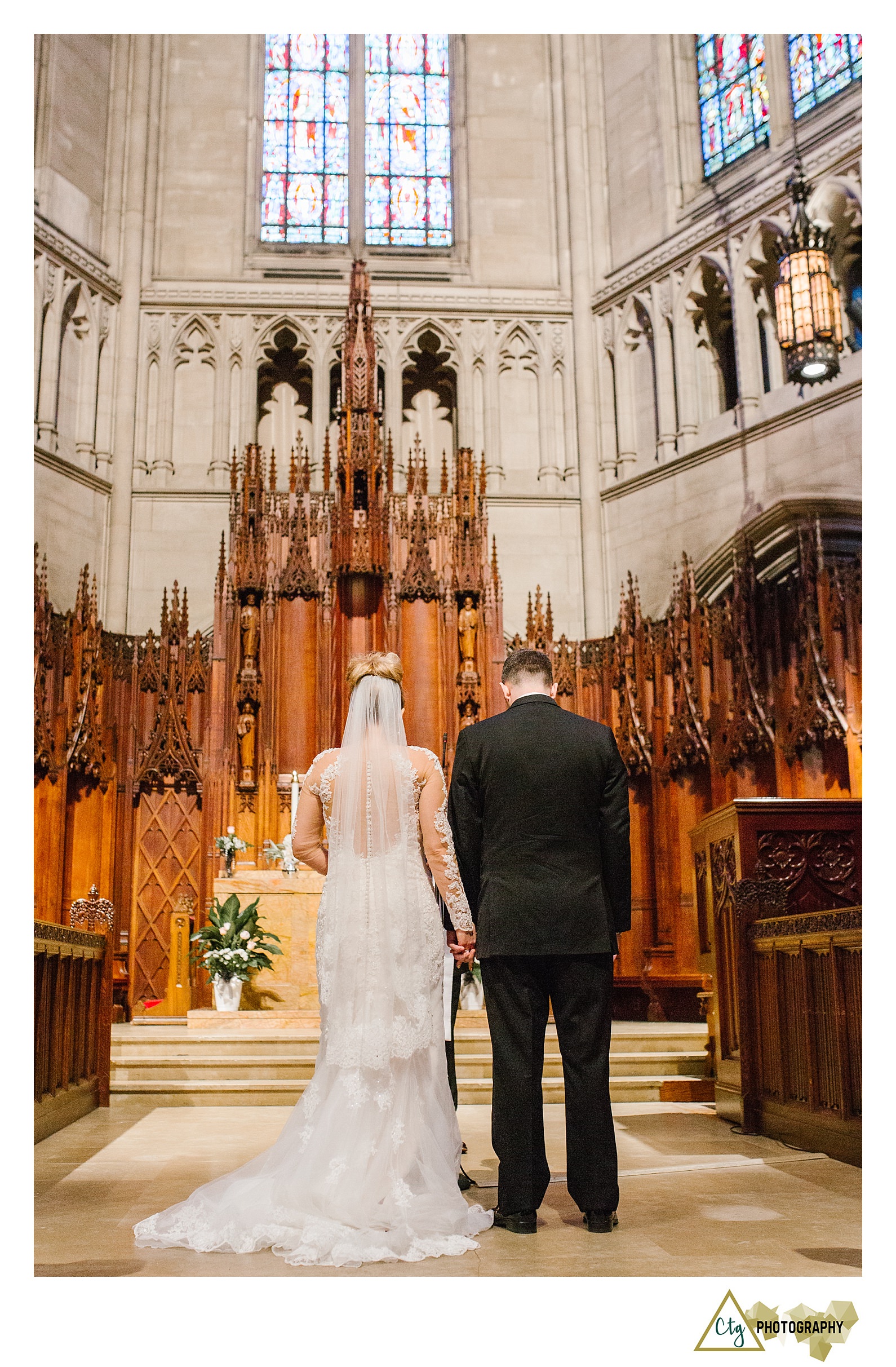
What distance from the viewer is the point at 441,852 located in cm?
360

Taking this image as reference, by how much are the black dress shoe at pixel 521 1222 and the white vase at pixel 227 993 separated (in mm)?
4652

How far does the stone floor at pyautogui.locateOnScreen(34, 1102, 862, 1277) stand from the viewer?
2795 millimetres

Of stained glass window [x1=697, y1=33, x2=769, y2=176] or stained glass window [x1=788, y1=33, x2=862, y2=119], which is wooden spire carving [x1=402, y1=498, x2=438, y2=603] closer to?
stained glass window [x1=697, y1=33, x2=769, y2=176]

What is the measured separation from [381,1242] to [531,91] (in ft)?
44.5

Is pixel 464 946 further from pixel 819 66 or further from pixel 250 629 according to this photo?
pixel 819 66

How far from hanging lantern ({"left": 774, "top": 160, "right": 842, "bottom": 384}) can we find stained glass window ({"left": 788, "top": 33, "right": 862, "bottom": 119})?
102 inches

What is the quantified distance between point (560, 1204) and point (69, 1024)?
2.85 meters

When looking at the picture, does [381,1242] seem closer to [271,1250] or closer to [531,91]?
[271,1250]

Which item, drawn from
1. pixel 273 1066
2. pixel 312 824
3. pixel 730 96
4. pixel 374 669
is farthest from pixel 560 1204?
pixel 730 96

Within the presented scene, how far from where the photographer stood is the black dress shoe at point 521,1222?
3.10 metres

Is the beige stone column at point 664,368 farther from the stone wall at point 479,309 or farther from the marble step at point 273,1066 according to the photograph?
the marble step at point 273,1066

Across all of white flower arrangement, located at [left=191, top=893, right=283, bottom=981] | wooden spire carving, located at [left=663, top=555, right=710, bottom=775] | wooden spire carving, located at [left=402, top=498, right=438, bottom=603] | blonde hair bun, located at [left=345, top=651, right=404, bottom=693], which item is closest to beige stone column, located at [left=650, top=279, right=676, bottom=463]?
wooden spire carving, located at [left=663, top=555, right=710, bottom=775]
